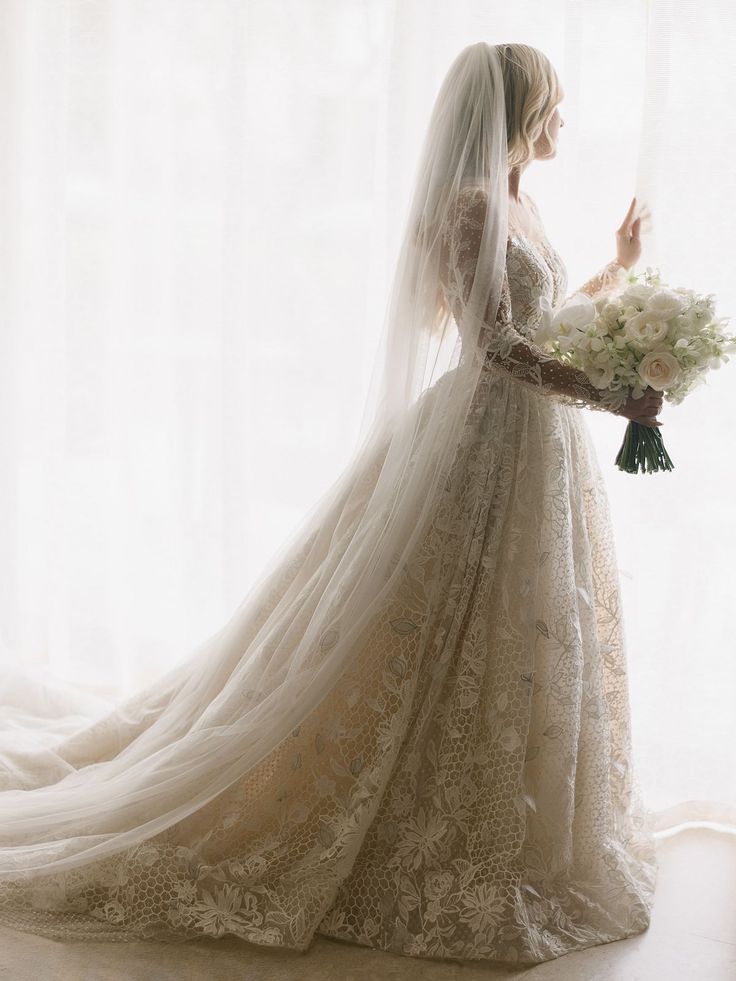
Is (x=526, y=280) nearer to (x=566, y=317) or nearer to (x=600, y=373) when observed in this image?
(x=566, y=317)

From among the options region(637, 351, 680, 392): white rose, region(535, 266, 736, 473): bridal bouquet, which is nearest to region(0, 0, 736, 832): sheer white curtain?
region(535, 266, 736, 473): bridal bouquet

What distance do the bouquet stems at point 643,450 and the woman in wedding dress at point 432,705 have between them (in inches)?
2.7

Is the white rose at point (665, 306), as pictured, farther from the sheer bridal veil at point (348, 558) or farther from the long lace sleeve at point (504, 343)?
the sheer bridal veil at point (348, 558)

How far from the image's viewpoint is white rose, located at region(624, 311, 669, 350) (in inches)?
78.1

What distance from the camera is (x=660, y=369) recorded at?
199cm

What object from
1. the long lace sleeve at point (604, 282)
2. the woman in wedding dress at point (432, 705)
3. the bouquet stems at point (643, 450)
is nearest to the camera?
the woman in wedding dress at point (432, 705)

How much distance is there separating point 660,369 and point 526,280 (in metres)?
0.37

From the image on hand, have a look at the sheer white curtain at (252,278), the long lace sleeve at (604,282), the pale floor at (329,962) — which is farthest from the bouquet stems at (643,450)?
the pale floor at (329,962)

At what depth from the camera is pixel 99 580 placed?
350cm

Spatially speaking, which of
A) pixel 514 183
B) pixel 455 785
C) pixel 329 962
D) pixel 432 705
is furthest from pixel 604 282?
pixel 329 962

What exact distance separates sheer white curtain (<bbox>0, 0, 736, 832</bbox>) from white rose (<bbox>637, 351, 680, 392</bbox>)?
0.61 m

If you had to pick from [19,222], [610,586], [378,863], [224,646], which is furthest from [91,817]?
[19,222]

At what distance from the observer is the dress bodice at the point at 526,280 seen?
216cm
